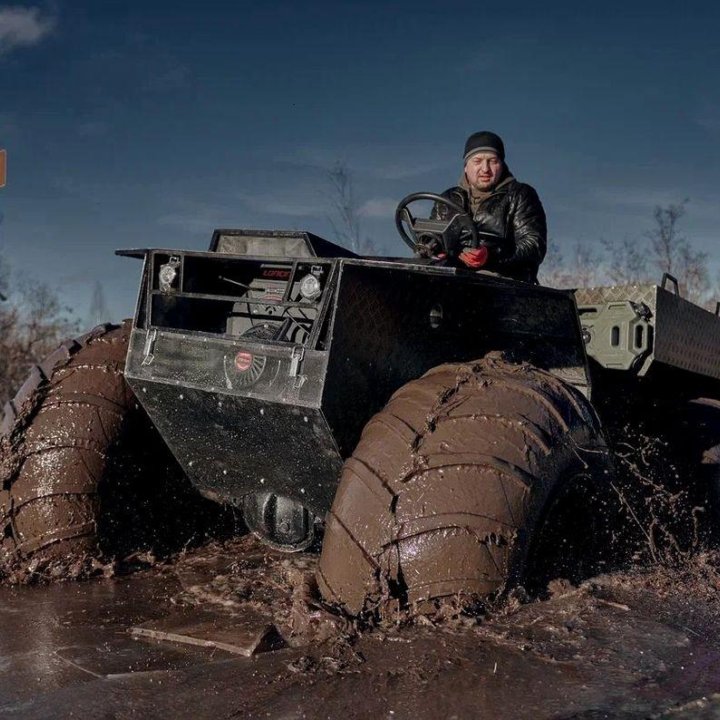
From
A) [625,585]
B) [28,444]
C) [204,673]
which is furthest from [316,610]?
[28,444]

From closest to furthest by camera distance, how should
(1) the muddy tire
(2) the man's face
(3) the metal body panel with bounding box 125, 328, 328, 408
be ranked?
(3) the metal body panel with bounding box 125, 328, 328, 408, (1) the muddy tire, (2) the man's face

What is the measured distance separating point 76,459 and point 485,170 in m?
2.84

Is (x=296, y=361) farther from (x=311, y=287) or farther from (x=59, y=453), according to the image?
(x=59, y=453)

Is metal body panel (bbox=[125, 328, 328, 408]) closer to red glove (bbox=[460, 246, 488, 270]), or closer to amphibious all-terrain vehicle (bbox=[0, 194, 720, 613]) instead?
amphibious all-terrain vehicle (bbox=[0, 194, 720, 613])

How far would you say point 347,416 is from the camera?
3.45 meters

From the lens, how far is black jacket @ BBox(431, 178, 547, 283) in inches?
190

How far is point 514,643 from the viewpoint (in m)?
2.80

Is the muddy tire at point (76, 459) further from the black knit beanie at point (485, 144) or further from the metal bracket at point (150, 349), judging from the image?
the black knit beanie at point (485, 144)

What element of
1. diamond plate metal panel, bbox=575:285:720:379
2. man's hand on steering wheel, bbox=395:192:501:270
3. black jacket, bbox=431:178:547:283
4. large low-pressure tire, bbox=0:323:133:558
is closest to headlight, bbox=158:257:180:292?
large low-pressure tire, bbox=0:323:133:558

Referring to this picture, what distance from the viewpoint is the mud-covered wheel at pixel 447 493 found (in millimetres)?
2904

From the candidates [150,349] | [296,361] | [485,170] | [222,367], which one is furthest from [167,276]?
[485,170]

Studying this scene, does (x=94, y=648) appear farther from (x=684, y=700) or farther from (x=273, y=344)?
(x=684, y=700)

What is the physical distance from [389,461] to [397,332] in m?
0.75

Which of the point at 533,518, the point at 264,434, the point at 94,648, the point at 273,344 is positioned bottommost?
the point at 94,648
